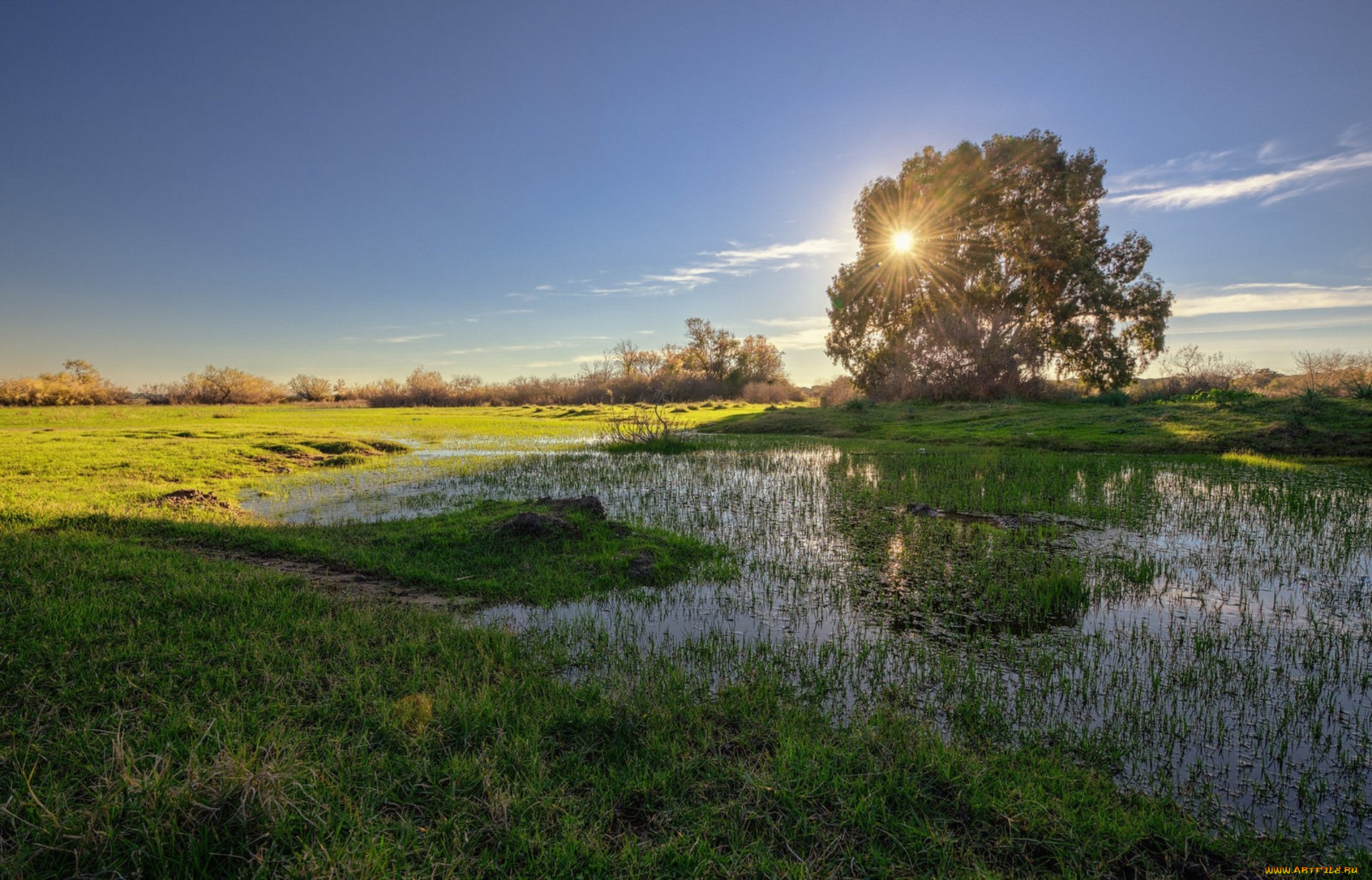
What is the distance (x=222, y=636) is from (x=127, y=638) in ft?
2.16

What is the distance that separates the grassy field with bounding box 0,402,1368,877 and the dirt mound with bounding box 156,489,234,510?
138 inches

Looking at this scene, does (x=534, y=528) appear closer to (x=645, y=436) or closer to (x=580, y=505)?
(x=580, y=505)

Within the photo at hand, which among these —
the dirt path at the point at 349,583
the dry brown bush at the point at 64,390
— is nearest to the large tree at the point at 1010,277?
the dirt path at the point at 349,583

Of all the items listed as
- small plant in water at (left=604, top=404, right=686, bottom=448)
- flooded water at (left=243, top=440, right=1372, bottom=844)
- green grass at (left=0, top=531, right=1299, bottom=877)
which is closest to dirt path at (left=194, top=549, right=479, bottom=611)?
flooded water at (left=243, top=440, right=1372, bottom=844)

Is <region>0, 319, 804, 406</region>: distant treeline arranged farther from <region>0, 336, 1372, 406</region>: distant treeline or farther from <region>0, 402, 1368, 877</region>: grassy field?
<region>0, 402, 1368, 877</region>: grassy field

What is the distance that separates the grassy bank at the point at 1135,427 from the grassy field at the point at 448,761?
650 inches

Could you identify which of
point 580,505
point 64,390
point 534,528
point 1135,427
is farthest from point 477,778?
point 64,390

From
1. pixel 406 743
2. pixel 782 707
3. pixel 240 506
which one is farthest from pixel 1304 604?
pixel 240 506

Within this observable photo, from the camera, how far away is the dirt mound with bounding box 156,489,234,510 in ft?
33.2

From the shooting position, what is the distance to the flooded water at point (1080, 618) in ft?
12.1

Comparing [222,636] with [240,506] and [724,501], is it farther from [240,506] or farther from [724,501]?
[724,501]

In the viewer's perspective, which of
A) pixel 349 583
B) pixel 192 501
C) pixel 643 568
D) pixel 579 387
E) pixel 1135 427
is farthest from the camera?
pixel 579 387

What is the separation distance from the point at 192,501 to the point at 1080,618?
14055 mm

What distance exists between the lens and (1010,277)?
36.2 meters
